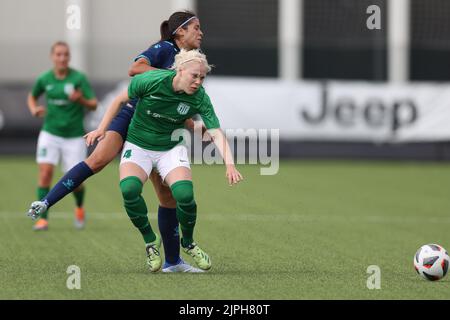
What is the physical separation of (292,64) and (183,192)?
67.4 feet

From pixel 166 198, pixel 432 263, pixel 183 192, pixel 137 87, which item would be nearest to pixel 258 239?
pixel 166 198

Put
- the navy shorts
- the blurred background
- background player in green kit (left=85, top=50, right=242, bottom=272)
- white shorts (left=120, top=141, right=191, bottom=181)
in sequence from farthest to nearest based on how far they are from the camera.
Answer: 1. the blurred background
2. the navy shorts
3. white shorts (left=120, top=141, right=191, bottom=181)
4. background player in green kit (left=85, top=50, right=242, bottom=272)

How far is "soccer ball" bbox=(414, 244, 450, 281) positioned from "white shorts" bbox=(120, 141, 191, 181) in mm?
1964

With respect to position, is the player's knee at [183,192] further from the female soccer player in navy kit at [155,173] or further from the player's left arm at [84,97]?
the player's left arm at [84,97]

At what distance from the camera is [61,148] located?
13609 mm

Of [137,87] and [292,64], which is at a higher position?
[137,87]

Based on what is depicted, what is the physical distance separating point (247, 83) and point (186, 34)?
1508 centimetres

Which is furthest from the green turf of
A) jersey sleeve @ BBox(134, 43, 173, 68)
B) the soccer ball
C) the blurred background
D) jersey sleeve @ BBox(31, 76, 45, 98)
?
the blurred background

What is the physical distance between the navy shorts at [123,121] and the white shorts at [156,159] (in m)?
0.21

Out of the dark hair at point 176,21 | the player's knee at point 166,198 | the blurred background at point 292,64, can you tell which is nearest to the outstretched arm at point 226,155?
the player's knee at point 166,198

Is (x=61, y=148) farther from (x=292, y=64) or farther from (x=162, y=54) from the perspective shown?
(x=292, y=64)

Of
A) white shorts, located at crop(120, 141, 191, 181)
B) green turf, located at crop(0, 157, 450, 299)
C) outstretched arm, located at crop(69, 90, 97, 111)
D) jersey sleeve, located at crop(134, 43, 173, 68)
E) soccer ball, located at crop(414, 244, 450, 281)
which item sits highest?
jersey sleeve, located at crop(134, 43, 173, 68)

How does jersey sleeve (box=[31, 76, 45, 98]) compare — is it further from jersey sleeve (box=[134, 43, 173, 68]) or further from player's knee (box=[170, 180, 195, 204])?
player's knee (box=[170, 180, 195, 204])

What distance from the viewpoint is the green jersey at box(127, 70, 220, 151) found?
29.5 feet
